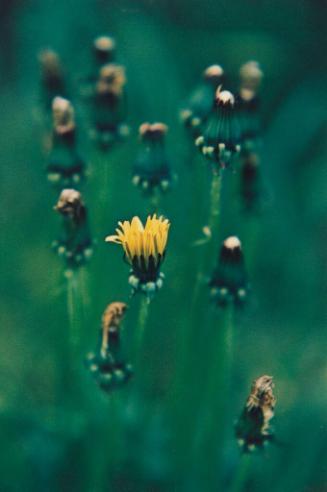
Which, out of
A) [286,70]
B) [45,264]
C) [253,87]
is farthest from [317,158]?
[45,264]

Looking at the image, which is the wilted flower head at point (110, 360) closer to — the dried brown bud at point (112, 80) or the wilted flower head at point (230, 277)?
the wilted flower head at point (230, 277)

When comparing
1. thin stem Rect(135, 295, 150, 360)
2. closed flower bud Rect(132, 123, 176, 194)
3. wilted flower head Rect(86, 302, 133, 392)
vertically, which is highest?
closed flower bud Rect(132, 123, 176, 194)

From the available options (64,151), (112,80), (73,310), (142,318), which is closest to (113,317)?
(142,318)

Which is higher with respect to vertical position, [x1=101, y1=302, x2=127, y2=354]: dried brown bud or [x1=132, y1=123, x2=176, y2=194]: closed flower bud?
[x1=132, y1=123, x2=176, y2=194]: closed flower bud

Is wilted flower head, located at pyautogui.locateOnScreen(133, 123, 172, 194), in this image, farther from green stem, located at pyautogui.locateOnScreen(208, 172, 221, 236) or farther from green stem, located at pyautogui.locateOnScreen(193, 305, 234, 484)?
green stem, located at pyautogui.locateOnScreen(193, 305, 234, 484)

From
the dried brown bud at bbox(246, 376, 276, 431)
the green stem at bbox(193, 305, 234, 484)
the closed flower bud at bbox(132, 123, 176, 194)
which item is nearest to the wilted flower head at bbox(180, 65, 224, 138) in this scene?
the closed flower bud at bbox(132, 123, 176, 194)

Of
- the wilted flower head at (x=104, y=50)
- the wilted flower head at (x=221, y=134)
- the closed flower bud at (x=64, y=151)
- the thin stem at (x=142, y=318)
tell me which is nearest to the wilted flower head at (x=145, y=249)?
the thin stem at (x=142, y=318)

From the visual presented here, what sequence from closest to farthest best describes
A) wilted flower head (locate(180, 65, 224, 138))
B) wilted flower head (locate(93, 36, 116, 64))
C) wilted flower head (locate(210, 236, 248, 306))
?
wilted flower head (locate(210, 236, 248, 306))
wilted flower head (locate(180, 65, 224, 138))
wilted flower head (locate(93, 36, 116, 64))
